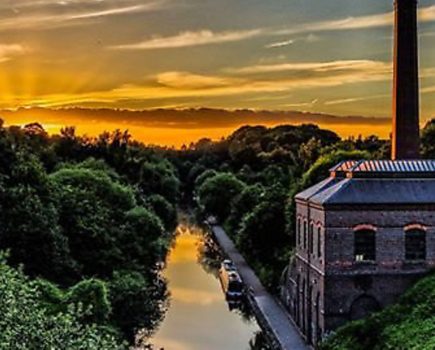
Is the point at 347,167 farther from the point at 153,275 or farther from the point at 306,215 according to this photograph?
the point at 153,275

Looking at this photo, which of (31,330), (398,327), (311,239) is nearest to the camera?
(31,330)

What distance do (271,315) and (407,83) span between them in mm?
13415

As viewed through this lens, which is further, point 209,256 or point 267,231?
point 209,256

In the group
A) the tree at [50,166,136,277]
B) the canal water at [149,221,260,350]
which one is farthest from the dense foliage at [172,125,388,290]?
the tree at [50,166,136,277]

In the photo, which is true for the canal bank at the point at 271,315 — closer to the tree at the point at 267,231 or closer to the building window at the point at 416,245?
the tree at the point at 267,231

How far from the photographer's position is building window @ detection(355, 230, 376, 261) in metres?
32.0

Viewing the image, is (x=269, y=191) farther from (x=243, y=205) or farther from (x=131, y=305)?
(x=131, y=305)

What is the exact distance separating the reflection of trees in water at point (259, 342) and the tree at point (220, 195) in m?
52.7

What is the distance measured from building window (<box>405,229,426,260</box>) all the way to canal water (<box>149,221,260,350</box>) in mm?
8991

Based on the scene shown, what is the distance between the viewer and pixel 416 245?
3238 centimetres

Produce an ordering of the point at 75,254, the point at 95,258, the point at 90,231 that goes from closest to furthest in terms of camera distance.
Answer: the point at 75,254, the point at 95,258, the point at 90,231

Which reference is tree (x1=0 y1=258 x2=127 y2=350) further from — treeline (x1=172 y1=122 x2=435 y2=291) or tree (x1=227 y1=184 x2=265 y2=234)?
tree (x1=227 y1=184 x2=265 y2=234)

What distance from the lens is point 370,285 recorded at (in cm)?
3212

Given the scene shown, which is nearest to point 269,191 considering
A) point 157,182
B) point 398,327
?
point 398,327
